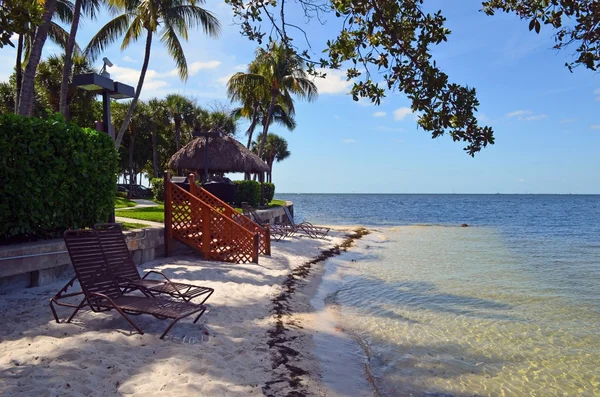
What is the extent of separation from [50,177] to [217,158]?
1414 centimetres

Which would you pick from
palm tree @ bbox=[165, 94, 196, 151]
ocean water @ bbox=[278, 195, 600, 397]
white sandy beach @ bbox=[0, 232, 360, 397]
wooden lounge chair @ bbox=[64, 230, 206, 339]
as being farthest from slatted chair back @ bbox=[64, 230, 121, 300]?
palm tree @ bbox=[165, 94, 196, 151]

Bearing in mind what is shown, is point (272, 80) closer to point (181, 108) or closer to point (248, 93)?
point (248, 93)

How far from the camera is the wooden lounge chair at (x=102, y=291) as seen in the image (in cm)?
443

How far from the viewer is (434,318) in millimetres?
7297

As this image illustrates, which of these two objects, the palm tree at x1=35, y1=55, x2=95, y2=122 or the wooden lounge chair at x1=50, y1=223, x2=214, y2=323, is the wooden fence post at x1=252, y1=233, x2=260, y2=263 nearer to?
the wooden lounge chair at x1=50, y1=223, x2=214, y2=323

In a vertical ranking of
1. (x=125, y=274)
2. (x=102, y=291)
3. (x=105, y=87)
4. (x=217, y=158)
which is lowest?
(x=102, y=291)

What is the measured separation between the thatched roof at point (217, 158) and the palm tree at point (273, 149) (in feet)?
129

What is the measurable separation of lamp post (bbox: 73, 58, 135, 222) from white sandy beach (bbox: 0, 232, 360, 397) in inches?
133

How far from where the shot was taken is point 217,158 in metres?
20.9

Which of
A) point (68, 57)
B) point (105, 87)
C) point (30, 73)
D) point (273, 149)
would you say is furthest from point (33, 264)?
point (273, 149)

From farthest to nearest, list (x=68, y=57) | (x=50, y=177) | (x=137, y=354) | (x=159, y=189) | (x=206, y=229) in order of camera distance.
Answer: (x=159, y=189), (x=68, y=57), (x=206, y=229), (x=50, y=177), (x=137, y=354)

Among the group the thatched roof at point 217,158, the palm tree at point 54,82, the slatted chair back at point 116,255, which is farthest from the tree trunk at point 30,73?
the palm tree at point 54,82

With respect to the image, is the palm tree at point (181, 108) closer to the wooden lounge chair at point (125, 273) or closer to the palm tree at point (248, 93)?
the palm tree at point (248, 93)

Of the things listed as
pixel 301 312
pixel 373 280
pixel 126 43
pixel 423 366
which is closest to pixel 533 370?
pixel 423 366
